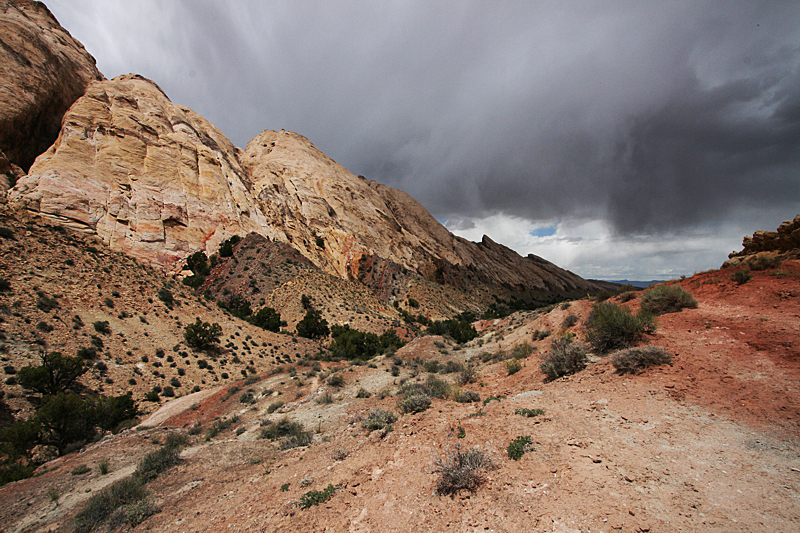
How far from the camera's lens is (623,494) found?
162 inches

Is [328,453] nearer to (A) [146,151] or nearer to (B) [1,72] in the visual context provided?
(A) [146,151]

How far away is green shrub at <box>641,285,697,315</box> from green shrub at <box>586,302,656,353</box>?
108 cm

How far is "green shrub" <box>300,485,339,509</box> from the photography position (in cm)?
552

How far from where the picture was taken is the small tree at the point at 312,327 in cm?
2941

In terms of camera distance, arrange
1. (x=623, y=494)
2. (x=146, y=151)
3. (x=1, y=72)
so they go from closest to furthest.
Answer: (x=623, y=494), (x=1, y=72), (x=146, y=151)

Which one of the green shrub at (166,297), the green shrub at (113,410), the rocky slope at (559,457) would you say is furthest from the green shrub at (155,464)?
the green shrub at (166,297)

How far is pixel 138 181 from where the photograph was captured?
1374 inches

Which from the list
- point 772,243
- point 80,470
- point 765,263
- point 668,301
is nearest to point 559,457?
point 668,301

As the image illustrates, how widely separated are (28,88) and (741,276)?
58.2 m

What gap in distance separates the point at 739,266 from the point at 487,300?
184 feet

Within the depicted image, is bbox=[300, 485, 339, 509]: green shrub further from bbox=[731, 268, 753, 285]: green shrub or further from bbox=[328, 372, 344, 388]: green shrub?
bbox=[731, 268, 753, 285]: green shrub

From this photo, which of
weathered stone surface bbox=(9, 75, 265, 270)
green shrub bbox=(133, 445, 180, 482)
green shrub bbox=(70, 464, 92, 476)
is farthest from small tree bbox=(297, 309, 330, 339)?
green shrub bbox=(133, 445, 180, 482)

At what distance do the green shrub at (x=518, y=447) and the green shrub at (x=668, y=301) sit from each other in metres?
7.05

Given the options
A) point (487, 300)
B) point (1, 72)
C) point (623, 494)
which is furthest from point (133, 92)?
point (487, 300)
